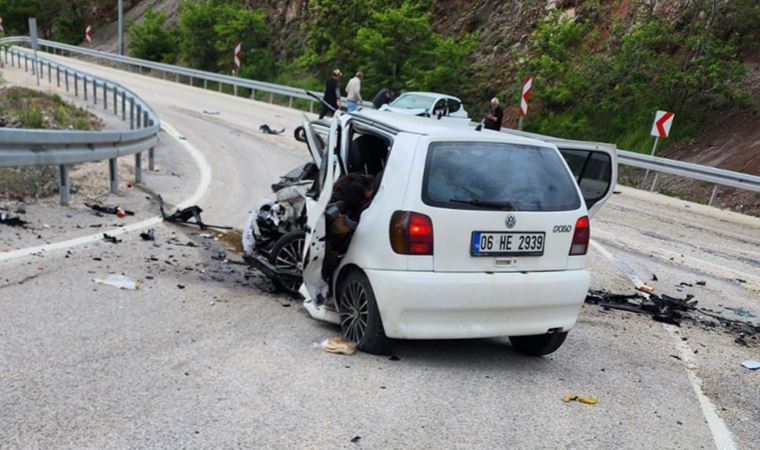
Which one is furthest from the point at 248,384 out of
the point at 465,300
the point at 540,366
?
the point at 540,366

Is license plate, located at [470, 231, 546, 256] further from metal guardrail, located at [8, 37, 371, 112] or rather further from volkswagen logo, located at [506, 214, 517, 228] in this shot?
metal guardrail, located at [8, 37, 371, 112]

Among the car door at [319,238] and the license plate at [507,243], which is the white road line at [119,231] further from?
the license plate at [507,243]

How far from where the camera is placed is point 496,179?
4.71 meters

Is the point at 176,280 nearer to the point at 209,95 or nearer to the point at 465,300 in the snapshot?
the point at 465,300

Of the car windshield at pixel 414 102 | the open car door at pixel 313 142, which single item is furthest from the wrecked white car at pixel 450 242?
the car windshield at pixel 414 102

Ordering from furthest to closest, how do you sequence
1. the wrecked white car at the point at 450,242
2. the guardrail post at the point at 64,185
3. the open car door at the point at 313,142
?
the guardrail post at the point at 64,185
the open car door at the point at 313,142
the wrecked white car at the point at 450,242

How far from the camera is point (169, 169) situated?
12.4 meters

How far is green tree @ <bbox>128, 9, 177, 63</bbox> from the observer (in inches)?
1606

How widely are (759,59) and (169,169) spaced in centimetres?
1707

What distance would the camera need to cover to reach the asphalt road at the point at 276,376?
3.53m

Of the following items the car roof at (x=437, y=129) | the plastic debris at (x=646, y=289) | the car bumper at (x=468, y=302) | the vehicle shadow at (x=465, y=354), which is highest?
the car roof at (x=437, y=129)

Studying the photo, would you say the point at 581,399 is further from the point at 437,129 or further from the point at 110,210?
the point at 110,210

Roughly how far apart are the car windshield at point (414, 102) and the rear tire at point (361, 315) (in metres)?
15.0

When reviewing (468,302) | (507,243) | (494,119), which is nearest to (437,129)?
(507,243)
